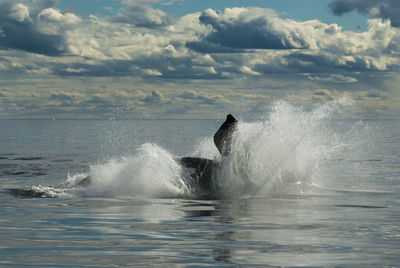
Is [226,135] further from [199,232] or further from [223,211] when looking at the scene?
[199,232]

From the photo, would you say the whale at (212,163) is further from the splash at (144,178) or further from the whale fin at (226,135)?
the splash at (144,178)

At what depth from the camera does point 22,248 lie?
10.6 meters

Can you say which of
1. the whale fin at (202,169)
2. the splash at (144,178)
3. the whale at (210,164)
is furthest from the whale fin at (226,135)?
the splash at (144,178)

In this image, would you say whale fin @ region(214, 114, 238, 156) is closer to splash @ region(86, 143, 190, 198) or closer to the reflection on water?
splash @ region(86, 143, 190, 198)

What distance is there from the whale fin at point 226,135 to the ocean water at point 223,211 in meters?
0.24

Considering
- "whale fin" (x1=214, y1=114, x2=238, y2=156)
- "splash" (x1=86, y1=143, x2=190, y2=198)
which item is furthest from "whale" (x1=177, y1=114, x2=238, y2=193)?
"splash" (x1=86, y1=143, x2=190, y2=198)

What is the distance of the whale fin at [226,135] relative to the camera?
792 inches

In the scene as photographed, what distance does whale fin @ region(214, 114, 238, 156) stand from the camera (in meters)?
20.1

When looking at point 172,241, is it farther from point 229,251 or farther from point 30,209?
point 30,209

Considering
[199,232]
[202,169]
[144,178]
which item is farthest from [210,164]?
[199,232]

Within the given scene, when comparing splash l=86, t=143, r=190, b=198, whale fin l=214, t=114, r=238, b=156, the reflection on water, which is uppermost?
whale fin l=214, t=114, r=238, b=156

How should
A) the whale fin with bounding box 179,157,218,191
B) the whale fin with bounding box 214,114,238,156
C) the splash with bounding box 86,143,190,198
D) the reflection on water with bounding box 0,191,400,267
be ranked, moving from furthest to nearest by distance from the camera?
the whale fin with bounding box 179,157,218,191
the whale fin with bounding box 214,114,238,156
the splash with bounding box 86,143,190,198
the reflection on water with bounding box 0,191,400,267

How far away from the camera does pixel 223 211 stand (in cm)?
1588

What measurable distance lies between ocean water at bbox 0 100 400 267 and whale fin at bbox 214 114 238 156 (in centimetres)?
24
